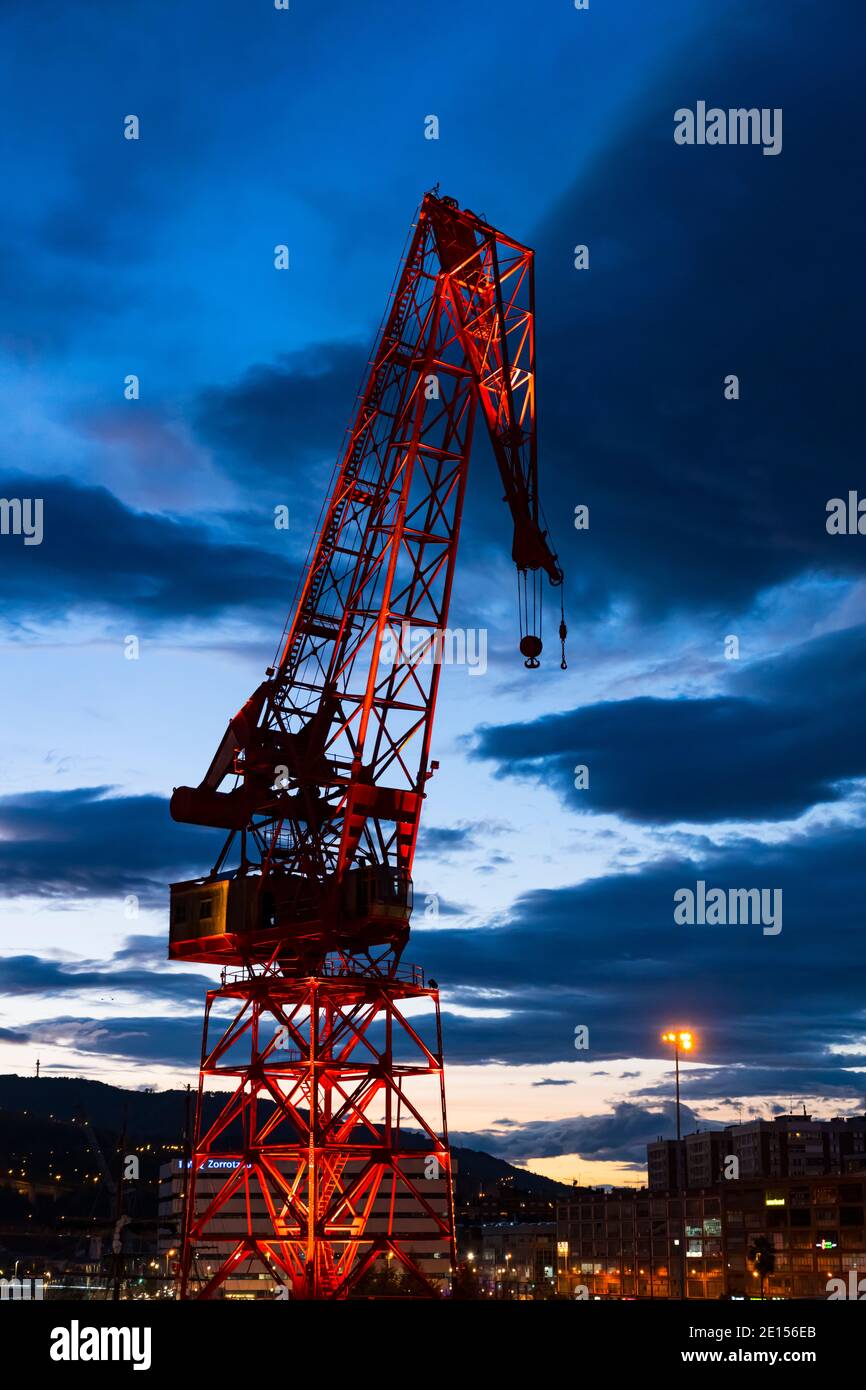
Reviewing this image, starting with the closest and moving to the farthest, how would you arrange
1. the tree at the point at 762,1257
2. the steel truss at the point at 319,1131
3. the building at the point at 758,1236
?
the steel truss at the point at 319,1131 < the tree at the point at 762,1257 < the building at the point at 758,1236

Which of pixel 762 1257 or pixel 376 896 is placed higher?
pixel 376 896

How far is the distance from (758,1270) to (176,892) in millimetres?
114518

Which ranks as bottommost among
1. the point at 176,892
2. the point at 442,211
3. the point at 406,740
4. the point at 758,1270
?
the point at 758,1270

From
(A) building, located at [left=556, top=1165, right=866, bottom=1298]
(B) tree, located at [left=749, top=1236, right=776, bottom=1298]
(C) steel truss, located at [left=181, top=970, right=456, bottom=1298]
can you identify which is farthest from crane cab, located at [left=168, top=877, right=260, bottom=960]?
(B) tree, located at [left=749, top=1236, right=776, bottom=1298]

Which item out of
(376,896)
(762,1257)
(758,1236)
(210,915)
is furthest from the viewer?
(758,1236)

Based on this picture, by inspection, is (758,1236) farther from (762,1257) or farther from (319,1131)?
(319,1131)

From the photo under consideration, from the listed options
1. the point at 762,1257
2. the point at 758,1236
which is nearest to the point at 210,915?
the point at 762,1257

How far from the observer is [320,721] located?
229 ft

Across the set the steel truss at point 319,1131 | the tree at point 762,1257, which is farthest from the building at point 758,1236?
the steel truss at point 319,1131

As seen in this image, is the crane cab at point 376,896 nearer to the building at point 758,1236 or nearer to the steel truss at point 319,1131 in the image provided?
the steel truss at point 319,1131

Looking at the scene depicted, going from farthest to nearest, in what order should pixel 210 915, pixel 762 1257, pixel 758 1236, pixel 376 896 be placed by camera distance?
1. pixel 758 1236
2. pixel 762 1257
3. pixel 210 915
4. pixel 376 896
